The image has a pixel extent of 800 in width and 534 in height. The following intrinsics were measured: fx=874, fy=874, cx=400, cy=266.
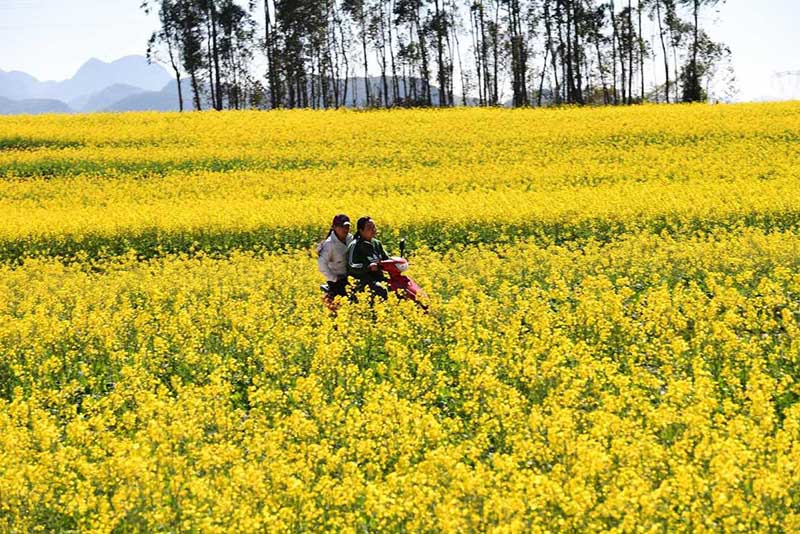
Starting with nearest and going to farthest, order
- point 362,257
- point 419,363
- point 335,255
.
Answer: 1. point 419,363
2. point 362,257
3. point 335,255

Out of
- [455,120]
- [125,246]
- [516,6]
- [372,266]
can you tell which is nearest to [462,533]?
[372,266]

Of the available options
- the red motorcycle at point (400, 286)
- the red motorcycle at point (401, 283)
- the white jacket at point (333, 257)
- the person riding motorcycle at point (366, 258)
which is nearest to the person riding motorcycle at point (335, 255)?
the white jacket at point (333, 257)

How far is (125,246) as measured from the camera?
20156 mm

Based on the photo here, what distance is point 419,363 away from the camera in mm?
9320

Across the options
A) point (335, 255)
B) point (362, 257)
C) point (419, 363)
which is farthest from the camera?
point (335, 255)

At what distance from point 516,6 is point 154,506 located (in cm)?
7319

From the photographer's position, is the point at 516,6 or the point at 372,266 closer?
the point at 372,266

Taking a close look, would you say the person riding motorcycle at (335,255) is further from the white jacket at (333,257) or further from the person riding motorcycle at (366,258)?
the person riding motorcycle at (366,258)

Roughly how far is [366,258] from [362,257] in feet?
0.18

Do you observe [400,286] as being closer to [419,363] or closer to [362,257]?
[362,257]

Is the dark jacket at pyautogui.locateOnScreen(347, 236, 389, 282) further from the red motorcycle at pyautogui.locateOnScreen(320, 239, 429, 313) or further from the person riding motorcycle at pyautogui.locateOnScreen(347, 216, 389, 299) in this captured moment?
the red motorcycle at pyautogui.locateOnScreen(320, 239, 429, 313)

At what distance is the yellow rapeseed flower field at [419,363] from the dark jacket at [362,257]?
0.54 m

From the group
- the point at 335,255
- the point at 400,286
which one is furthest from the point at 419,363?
the point at 335,255

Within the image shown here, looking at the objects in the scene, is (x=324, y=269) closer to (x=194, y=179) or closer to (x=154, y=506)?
(x=154, y=506)
